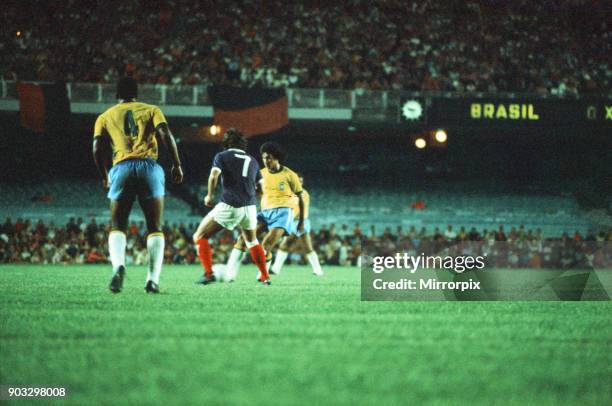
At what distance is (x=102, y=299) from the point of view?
6.77 m

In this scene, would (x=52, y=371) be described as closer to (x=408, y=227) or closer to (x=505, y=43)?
(x=408, y=227)

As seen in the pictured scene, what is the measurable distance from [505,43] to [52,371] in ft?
91.5

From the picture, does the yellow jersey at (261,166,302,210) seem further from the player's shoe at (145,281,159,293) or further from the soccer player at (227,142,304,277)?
the player's shoe at (145,281,159,293)

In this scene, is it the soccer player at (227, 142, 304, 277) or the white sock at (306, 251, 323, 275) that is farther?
the white sock at (306, 251, 323, 275)

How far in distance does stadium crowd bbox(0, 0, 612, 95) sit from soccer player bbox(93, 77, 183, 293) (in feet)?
63.7

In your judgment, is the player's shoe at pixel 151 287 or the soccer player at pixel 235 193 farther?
the soccer player at pixel 235 193

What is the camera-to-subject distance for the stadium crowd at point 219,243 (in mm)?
22500

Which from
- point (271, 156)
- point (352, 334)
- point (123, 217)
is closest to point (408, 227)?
point (271, 156)

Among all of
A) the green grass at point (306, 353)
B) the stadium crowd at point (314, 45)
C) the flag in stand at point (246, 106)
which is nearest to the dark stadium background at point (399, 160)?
the stadium crowd at point (314, 45)

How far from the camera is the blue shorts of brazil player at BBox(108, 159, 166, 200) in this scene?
23.8 ft

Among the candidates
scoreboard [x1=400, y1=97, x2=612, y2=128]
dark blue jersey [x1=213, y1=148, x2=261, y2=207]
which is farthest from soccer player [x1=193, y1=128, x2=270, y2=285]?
scoreboard [x1=400, y1=97, x2=612, y2=128]

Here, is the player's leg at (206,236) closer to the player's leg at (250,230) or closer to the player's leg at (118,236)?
the player's leg at (250,230)

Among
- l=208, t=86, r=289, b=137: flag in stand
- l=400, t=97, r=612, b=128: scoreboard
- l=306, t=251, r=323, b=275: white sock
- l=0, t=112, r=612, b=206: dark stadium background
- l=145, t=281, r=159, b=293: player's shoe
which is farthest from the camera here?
l=0, t=112, r=612, b=206: dark stadium background

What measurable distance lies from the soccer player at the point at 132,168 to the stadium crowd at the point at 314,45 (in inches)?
764
